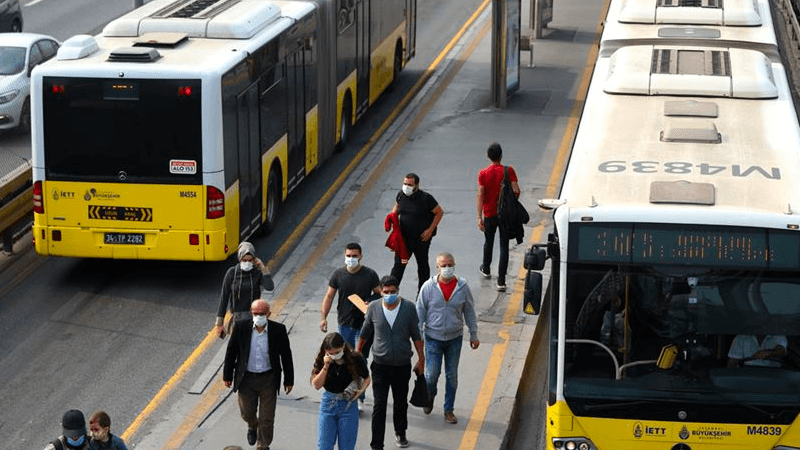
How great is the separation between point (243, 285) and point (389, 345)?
2.04 metres

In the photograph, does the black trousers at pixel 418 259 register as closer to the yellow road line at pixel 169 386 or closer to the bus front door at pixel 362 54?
the yellow road line at pixel 169 386

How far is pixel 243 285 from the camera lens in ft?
48.0

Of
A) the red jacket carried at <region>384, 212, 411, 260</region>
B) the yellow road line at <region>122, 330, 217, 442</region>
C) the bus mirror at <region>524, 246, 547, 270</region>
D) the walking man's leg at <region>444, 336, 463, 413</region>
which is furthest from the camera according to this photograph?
the red jacket carried at <region>384, 212, 411, 260</region>

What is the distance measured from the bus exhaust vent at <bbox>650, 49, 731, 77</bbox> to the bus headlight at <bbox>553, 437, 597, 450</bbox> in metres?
4.35

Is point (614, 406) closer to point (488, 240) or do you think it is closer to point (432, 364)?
point (432, 364)

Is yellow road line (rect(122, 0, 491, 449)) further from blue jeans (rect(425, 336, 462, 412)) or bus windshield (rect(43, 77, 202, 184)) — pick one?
blue jeans (rect(425, 336, 462, 412))

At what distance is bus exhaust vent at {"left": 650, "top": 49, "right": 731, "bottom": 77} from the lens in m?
14.5

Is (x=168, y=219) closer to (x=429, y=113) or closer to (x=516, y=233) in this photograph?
(x=516, y=233)

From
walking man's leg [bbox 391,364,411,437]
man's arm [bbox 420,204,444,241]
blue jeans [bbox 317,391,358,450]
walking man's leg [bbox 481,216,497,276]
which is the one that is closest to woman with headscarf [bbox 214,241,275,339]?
walking man's leg [bbox 391,364,411,437]

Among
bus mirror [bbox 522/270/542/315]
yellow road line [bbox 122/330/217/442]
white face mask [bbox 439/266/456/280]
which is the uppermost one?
bus mirror [bbox 522/270/542/315]

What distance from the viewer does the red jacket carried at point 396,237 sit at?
54.7ft

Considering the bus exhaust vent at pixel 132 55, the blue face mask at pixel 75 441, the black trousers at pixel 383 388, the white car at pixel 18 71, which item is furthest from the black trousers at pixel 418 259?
the white car at pixel 18 71

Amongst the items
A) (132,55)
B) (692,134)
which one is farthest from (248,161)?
(692,134)

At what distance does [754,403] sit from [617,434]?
102 cm
